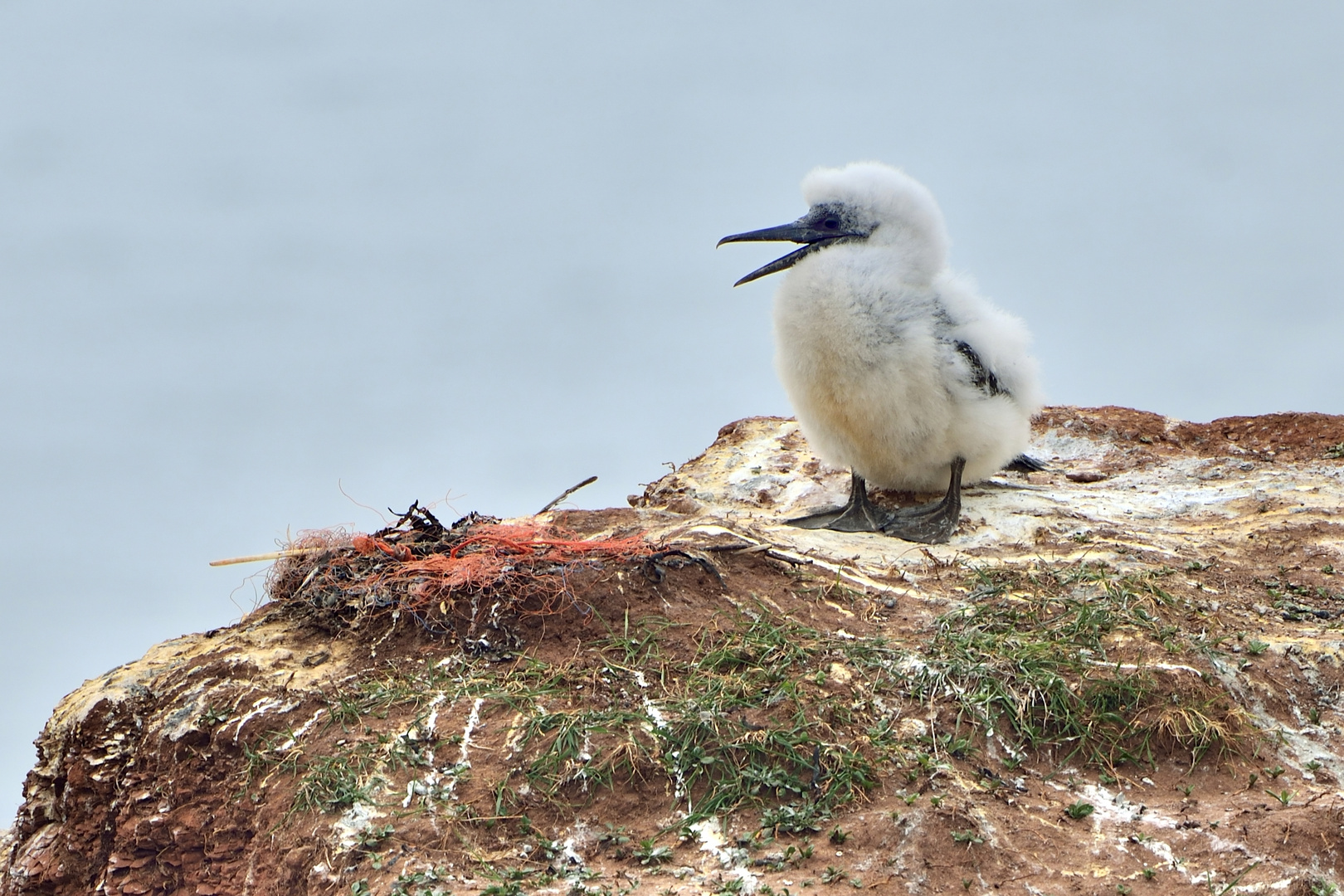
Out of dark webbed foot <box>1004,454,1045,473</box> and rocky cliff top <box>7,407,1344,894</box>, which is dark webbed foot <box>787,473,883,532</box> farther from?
dark webbed foot <box>1004,454,1045,473</box>

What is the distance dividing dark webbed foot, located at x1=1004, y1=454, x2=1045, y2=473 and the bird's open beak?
2.97 meters

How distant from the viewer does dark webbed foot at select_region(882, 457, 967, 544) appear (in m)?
8.23

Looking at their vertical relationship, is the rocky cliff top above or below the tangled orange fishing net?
below

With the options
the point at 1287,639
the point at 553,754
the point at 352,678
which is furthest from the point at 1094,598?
the point at 352,678

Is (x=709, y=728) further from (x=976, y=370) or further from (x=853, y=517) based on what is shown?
(x=976, y=370)

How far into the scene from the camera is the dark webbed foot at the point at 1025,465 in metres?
10.3

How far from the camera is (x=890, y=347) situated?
793 centimetres

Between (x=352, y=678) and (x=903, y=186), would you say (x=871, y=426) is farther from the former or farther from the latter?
(x=352, y=678)

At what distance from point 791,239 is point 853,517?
2.01m

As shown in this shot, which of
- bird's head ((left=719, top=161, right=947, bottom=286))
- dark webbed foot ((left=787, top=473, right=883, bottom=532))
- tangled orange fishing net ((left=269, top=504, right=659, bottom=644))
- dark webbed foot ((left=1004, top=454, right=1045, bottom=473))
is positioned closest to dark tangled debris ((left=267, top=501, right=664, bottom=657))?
tangled orange fishing net ((left=269, top=504, right=659, bottom=644))

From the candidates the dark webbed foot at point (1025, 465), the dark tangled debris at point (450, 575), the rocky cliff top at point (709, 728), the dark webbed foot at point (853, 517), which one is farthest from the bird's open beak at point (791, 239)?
the dark webbed foot at point (1025, 465)

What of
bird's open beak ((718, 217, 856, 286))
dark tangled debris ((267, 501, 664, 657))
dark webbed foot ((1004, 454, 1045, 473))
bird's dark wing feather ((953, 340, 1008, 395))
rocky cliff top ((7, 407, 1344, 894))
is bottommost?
rocky cliff top ((7, 407, 1344, 894))

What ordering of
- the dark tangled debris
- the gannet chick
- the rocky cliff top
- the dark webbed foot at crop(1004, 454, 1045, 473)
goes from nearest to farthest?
the rocky cliff top < the dark tangled debris < the gannet chick < the dark webbed foot at crop(1004, 454, 1045, 473)

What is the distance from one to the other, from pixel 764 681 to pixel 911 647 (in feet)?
2.90
